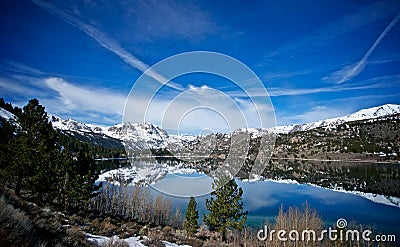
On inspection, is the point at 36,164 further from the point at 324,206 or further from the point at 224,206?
the point at 324,206

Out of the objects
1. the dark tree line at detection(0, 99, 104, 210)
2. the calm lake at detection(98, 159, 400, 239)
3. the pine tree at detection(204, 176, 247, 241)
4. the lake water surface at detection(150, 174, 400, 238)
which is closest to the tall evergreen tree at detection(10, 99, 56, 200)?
the dark tree line at detection(0, 99, 104, 210)

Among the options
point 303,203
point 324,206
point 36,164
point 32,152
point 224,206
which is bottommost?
point 324,206

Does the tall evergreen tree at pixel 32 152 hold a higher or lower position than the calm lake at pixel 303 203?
higher

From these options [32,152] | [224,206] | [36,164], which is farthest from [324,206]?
[32,152]

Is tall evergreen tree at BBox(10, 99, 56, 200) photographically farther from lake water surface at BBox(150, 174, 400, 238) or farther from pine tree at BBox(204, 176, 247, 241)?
lake water surface at BBox(150, 174, 400, 238)

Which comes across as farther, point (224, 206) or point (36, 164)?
point (224, 206)

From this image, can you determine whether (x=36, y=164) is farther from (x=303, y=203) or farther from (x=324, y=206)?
(x=324, y=206)

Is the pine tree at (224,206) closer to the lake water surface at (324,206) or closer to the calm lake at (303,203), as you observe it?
the calm lake at (303,203)

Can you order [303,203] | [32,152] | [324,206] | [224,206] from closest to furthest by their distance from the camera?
[32,152], [224,206], [303,203], [324,206]

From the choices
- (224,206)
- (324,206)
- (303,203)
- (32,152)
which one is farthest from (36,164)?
(324,206)

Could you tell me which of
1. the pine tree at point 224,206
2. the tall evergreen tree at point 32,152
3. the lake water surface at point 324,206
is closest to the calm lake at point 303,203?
the lake water surface at point 324,206

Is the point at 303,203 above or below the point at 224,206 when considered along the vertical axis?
below

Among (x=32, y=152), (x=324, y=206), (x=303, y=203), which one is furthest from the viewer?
(x=324, y=206)

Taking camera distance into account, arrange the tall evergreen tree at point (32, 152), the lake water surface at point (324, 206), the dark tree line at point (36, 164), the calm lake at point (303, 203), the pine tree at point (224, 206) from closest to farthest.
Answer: the tall evergreen tree at point (32, 152), the dark tree line at point (36, 164), the pine tree at point (224, 206), the calm lake at point (303, 203), the lake water surface at point (324, 206)
